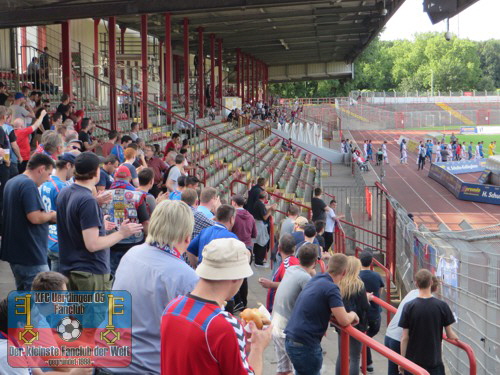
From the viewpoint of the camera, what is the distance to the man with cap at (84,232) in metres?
4.95

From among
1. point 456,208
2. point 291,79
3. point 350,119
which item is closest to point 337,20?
point 456,208

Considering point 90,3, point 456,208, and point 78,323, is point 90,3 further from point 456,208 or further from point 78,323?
point 456,208

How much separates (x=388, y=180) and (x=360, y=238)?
22.4m

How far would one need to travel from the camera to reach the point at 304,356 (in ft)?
17.7

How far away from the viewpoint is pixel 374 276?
823cm

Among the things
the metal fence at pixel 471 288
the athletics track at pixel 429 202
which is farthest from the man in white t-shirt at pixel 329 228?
the athletics track at pixel 429 202

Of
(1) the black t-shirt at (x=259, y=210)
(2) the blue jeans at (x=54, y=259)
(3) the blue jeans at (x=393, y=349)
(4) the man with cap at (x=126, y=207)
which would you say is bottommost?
(3) the blue jeans at (x=393, y=349)

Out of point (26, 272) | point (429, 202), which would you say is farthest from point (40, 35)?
point (26, 272)

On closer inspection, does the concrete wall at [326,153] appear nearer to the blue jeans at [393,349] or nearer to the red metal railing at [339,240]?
the red metal railing at [339,240]

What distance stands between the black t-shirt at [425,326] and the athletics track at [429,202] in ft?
62.0

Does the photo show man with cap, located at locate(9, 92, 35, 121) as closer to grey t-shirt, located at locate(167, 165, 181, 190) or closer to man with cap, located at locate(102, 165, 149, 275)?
grey t-shirt, located at locate(167, 165, 181, 190)
